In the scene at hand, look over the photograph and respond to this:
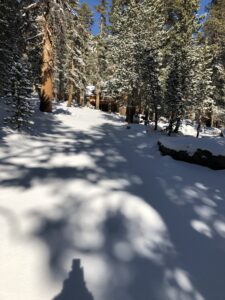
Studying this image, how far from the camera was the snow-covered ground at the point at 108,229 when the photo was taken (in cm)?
379

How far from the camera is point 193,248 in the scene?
15.7 feet

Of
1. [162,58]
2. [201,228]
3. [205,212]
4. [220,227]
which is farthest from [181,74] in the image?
[201,228]

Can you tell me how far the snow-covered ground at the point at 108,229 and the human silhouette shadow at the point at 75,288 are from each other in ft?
0.04

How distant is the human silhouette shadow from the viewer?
11.5ft

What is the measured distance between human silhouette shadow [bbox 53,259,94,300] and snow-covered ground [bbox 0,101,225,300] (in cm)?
1

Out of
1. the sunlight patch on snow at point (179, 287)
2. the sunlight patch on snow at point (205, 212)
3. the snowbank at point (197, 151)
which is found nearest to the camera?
the sunlight patch on snow at point (179, 287)

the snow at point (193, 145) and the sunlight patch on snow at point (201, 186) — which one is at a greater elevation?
the snow at point (193, 145)

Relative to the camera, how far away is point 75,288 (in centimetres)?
364

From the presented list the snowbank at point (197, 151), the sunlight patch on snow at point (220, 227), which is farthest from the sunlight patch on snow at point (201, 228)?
the snowbank at point (197, 151)

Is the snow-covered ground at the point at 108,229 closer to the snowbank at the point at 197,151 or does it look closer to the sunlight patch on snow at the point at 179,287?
the sunlight patch on snow at the point at 179,287

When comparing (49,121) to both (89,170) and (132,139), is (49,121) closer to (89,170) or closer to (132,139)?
(132,139)

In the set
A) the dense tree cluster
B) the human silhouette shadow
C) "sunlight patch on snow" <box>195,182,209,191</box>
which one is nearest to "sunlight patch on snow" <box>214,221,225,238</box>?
"sunlight patch on snow" <box>195,182,209,191</box>

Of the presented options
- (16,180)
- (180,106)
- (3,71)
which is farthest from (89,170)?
(3,71)

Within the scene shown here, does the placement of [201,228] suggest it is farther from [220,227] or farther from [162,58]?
[162,58]
